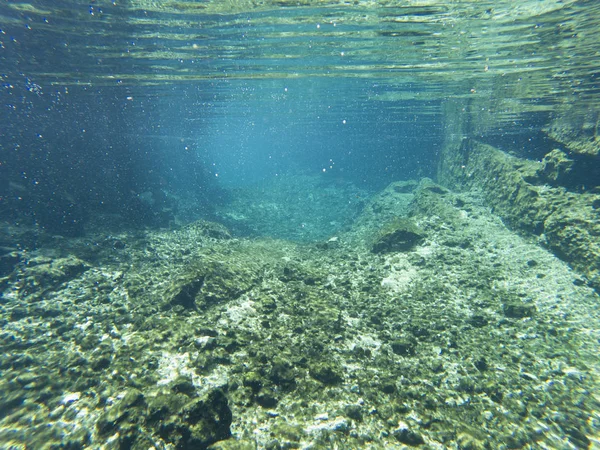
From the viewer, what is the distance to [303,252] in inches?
539

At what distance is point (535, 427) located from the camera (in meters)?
4.64

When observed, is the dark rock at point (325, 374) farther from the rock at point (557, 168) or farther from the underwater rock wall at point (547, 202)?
the rock at point (557, 168)

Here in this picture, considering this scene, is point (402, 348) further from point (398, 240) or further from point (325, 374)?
point (398, 240)

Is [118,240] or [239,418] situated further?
[118,240]

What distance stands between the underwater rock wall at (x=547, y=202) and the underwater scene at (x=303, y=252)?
95mm

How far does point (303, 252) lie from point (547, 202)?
11.0 meters

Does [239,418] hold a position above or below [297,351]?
above

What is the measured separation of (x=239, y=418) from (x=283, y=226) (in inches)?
654

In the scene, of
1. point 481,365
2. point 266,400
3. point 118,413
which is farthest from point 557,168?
point 118,413

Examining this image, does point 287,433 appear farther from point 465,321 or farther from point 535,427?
point 465,321

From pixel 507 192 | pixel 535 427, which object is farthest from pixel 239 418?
pixel 507 192

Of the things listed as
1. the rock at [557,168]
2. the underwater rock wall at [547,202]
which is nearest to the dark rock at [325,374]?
the underwater rock wall at [547,202]

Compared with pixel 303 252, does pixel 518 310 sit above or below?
above

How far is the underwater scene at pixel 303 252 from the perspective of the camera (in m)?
4.69
